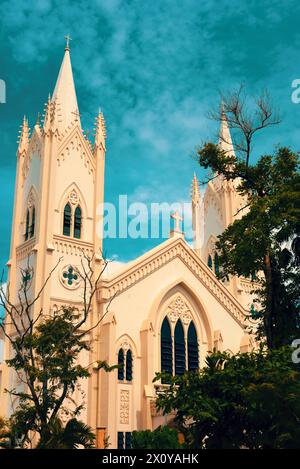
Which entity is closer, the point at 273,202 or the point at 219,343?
the point at 273,202

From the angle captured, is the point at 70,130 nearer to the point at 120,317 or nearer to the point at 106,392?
the point at 120,317

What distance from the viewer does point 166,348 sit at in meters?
30.0

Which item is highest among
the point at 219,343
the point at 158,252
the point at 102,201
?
the point at 102,201

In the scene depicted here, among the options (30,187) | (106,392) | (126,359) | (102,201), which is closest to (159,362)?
(126,359)

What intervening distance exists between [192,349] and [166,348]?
1674 mm

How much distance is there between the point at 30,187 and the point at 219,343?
41.9ft

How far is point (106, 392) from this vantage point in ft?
87.7

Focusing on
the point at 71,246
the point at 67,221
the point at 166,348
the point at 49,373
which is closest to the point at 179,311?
the point at 166,348

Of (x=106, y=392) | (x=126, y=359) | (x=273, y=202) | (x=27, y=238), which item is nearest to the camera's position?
(x=273, y=202)

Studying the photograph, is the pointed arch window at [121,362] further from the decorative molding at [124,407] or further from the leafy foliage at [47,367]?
the leafy foliage at [47,367]

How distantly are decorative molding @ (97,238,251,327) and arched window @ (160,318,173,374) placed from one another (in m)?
2.77

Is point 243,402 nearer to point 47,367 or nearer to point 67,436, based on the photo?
point 67,436

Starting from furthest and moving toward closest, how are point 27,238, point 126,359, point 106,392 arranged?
1. point 27,238
2. point 126,359
3. point 106,392

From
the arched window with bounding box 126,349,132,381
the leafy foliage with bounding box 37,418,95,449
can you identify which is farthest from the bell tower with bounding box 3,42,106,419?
the leafy foliage with bounding box 37,418,95,449
